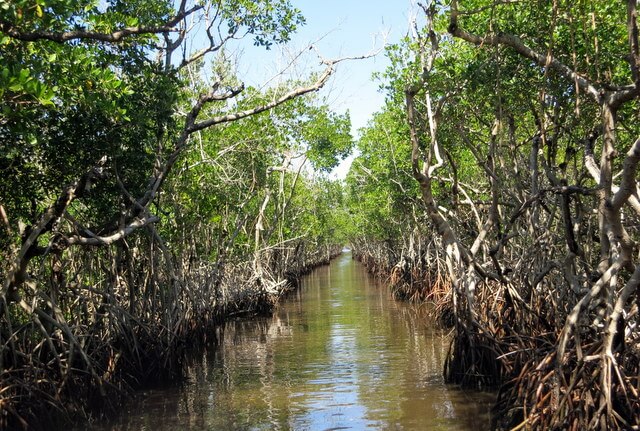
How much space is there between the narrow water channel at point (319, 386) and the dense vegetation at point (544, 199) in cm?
74

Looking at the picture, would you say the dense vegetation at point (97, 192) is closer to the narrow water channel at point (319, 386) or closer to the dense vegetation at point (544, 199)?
the narrow water channel at point (319, 386)

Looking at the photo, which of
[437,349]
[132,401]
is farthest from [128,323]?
[437,349]

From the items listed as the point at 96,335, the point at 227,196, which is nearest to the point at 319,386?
the point at 96,335

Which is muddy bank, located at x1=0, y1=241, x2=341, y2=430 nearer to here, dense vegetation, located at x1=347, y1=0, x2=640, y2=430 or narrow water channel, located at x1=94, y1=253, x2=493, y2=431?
narrow water channel, located at x1=94, y1=253, x2=493, y2=431

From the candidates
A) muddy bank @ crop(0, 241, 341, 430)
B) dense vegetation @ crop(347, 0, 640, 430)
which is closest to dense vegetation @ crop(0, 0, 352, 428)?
muddy bank @ crop(0, 241, 341, 430)

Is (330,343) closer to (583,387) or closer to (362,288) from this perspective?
(583,387)

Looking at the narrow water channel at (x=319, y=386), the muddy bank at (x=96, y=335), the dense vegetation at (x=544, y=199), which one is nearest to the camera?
the dense vegetation at (x=544, y=199)

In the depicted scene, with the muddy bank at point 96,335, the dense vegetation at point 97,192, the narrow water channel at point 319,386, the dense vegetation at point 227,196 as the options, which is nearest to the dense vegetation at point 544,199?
the dense vegetation at point 227,196

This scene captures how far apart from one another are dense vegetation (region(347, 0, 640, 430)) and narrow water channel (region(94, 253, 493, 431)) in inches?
29.0

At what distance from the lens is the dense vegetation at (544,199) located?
4.96 meters

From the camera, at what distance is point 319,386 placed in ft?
28.5

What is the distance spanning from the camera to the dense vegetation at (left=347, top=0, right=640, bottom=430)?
496cm

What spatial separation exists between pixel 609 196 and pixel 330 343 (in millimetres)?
8016

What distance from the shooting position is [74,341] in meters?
6.57
